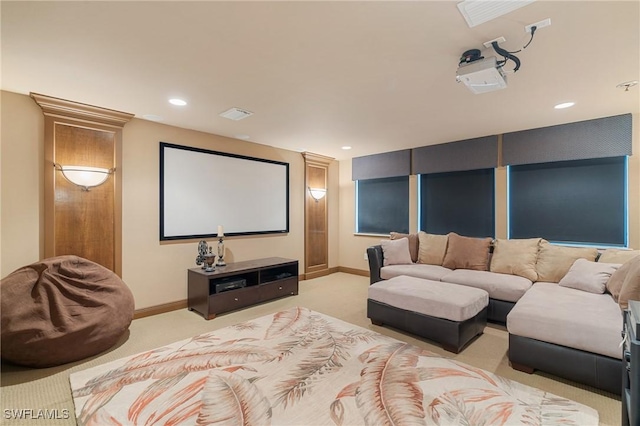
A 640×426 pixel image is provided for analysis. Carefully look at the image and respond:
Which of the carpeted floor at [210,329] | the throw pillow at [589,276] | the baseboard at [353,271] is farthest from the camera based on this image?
the baseboard at [353,271]

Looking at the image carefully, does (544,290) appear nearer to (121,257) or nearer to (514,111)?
(514,111)

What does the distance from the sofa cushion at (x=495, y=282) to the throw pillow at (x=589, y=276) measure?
399 millimetres

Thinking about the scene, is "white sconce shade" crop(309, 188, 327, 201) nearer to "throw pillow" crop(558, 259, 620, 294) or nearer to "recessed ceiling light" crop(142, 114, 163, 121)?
"recessed ceiling light" crop(142, 114, 163, 121)

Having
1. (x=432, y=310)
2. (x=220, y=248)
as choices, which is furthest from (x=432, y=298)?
(x=220, y=248)

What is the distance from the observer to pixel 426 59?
223 cm

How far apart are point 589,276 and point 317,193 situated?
422cm

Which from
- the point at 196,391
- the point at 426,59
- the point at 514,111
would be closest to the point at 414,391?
the point at 196,391

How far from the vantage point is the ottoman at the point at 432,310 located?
2777 mm

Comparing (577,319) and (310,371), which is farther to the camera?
(310,371)

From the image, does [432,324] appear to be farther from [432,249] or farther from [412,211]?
[412,211]

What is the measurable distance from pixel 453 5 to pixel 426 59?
58 cm

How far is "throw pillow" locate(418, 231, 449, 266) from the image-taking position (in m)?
4.52

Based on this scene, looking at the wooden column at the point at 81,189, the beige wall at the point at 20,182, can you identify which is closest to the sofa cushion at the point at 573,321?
the wooden column at the point at 81,189

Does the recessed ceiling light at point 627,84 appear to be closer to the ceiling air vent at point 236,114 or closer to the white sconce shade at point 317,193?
the ceiling air vent at point 236,114
